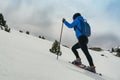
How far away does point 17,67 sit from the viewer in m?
5.95

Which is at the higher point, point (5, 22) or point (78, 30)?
point (5, 22)

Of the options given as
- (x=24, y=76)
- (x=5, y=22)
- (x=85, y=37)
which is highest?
(x=5, y=22)

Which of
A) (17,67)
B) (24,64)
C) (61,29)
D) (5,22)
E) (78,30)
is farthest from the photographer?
(5,22)

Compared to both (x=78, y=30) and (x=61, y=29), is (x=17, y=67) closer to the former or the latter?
(x=78, y=30)

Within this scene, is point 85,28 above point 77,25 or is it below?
below

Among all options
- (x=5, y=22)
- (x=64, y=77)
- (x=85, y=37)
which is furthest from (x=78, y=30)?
(x=5, y=22)

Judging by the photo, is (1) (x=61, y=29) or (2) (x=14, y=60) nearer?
(2) (x=14, y=60)

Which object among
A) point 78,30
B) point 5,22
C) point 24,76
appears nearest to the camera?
point 24,76

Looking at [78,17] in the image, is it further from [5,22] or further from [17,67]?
[5,22]

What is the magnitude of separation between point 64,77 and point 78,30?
4104 millimetres

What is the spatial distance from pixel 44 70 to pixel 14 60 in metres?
0.76

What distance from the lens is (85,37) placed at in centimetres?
1034

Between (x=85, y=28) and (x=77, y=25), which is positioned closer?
(x=85, y=28)

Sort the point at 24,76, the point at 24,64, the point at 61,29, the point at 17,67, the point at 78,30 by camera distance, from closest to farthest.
→ the point at 24,76, the point at 17,67, the point at 24,64, the point at 78,30, the point at 61,29
